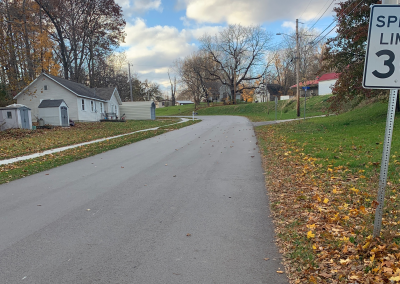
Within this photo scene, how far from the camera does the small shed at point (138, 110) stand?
46844 millimetres

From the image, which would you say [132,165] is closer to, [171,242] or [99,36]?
[171,242]

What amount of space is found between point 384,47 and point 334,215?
2698mm

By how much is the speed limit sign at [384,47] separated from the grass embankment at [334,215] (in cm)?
193

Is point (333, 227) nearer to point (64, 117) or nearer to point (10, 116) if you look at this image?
point (10, 116)

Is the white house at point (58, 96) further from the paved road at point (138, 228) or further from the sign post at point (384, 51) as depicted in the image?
the sign post at point (384, 51)

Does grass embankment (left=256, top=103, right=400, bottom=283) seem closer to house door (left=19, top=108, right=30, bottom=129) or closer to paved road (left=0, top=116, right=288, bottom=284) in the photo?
paved road (left=0, top=116, right=288, bottom=284)

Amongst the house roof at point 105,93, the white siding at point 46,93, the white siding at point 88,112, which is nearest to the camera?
the white siding at point 46,93

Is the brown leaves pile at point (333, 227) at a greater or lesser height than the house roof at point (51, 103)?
lesser

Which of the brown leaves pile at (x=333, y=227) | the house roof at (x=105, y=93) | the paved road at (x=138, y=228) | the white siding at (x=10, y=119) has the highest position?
the house roof at (x=105, y=93)

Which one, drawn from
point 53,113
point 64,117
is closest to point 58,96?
point 64,117

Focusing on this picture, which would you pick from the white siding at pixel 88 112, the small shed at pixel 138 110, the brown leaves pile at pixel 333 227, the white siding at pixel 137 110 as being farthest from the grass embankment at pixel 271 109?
the brown leaves pile at pixel 333 227

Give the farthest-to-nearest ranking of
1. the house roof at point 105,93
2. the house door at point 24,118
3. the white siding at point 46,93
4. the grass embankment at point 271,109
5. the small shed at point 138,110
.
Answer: the small shed at point 138,110 < the house roof at point 105,93 < the grass embankment at point 271,109 < the white siding at point 46,93 < the house door at point 24,118

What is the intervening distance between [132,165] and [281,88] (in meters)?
64.5

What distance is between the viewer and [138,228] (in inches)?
189
